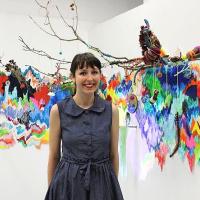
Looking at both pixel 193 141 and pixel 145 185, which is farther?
pixel 145 185

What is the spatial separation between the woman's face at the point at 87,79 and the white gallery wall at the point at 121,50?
0.80 metres

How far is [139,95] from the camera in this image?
9.12 feet

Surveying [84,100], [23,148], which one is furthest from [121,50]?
[84,100]

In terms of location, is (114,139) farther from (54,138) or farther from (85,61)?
(85,61)

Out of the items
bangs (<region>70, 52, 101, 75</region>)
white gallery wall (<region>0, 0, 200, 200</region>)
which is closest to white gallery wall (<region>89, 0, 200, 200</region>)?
white gallery wall (<region>0, 0, 200, 200</region>)

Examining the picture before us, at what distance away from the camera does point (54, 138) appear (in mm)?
1709

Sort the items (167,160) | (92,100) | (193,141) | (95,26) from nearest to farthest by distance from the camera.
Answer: (92,100) → (193,141) → (167,160) → (95,26)

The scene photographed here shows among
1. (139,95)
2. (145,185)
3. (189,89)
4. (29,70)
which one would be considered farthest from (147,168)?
(29,70)

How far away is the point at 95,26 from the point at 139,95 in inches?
44.8

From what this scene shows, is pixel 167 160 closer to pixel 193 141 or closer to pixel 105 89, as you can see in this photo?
pixel 193 141

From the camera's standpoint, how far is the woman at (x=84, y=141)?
64.2 inches

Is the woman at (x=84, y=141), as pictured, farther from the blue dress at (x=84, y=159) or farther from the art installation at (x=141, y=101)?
the art installation at (x=141, y=101)

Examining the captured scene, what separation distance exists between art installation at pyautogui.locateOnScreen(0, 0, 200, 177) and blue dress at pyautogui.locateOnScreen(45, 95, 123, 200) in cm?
70

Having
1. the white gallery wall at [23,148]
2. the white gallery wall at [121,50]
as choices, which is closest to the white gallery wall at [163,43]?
the white gallery wall at [121,50]
